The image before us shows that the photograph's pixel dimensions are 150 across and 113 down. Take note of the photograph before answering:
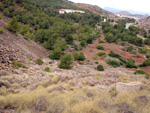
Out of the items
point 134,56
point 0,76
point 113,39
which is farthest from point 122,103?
point 113,39

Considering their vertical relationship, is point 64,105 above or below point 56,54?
above

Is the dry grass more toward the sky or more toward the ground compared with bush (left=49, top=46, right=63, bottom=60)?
more toward the sky

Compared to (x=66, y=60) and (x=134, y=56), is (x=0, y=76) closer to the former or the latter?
(x=66, y=60)

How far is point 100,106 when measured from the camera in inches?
195

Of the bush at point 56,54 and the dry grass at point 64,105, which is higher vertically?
the dry grass at point 64,105

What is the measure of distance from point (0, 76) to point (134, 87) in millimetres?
7996

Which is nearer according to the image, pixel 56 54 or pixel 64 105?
pixel 64 105

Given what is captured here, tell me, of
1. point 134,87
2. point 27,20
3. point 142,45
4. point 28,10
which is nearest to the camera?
point 134,87

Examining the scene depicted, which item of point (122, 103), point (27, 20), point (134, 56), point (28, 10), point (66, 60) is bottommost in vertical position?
point (134, 56)

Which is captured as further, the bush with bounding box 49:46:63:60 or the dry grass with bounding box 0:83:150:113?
the bush with bounding box 49:46:63:60

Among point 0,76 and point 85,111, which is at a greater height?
point 85,111

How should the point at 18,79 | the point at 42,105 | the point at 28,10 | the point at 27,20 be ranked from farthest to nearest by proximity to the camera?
Result: the point at 28,10 → the point at 27,20 → the point at 18,79 → the point at 42,105

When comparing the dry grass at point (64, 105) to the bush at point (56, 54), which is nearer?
the dry grass at point (64, 105)

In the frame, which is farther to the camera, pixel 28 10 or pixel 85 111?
pixel 28 10
